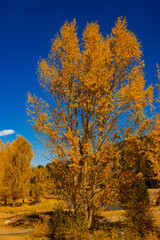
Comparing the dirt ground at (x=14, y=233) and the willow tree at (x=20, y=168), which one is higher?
the willow tree at (x=20, y=168)

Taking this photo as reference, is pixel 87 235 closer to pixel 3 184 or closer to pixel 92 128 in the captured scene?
pixel 92 128

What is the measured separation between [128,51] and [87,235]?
713 cm

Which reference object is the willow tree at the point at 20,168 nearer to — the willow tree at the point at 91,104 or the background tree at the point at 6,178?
the background tree at the point at 6,178

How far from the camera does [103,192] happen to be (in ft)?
22.0

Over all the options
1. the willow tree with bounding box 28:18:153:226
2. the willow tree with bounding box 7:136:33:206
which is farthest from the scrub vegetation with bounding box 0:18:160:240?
the willow tree with bounding box 7:136:33:206

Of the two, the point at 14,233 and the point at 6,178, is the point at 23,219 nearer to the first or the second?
the point at 14,233

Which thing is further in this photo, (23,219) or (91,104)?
(23,219)

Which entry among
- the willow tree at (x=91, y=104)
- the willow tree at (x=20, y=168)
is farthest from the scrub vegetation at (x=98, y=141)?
the willow tree at (x=20, y=168)

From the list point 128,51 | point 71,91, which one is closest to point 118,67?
point 128,51

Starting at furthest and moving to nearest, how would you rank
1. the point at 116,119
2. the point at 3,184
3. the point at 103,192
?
the point at 3,184
the point at 116,119
the point at 103,192

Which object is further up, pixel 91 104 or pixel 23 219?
pixel 91 104

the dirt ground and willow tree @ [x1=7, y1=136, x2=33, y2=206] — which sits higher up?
willow tree @ [x1=7, y1=136, x2=33, y2=206]

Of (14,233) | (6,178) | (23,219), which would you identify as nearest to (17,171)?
(6,178)

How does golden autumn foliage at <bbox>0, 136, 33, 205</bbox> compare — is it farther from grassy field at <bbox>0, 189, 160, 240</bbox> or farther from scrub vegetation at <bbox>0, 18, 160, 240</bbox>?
scrub vegetation at <bbox>0, 18, 160, 240</bbox>
